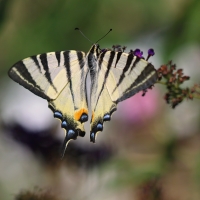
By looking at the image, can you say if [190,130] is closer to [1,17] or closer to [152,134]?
[152,134]

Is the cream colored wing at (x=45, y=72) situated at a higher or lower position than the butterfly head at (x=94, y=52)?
lower

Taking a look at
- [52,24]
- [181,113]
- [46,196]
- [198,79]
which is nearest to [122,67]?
[46,196]

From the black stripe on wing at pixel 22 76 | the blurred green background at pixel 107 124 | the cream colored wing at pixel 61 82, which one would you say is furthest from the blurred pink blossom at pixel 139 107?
the black stripe on wing at pixel 22 76

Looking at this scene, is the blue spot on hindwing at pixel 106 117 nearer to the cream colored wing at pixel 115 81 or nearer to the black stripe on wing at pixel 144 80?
the cream colored wing at pixel 115 81

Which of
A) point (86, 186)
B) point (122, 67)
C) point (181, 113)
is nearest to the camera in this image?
point (122, 67)

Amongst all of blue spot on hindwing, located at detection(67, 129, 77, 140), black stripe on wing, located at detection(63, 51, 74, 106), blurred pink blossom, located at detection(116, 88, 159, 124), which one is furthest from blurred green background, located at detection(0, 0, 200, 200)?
black stripe on wing, located at detection(63, 51, 74, 106)

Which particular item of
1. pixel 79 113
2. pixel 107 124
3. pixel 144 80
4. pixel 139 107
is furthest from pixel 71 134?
pixel 107 124

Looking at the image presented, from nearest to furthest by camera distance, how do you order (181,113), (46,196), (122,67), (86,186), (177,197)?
1. (122,67)
2. (46,196)
3. (86,186)
4. (177,197)
5. (181,113)

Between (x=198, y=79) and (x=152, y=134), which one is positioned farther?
(x=152, y=134)
